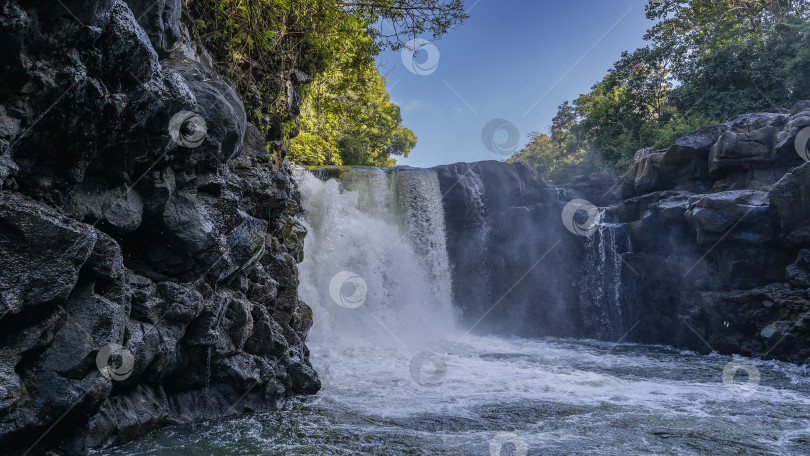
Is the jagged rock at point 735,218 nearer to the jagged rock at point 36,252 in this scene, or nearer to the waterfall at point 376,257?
the waterfall at point 376,257

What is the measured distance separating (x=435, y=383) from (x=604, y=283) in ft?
32.0

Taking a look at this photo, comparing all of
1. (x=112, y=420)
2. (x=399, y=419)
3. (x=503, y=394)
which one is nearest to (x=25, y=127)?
(x=112, y=420)

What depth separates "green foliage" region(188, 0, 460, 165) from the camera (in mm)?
8078

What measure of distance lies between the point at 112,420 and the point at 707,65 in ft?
83.7

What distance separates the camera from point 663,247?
14.1 m

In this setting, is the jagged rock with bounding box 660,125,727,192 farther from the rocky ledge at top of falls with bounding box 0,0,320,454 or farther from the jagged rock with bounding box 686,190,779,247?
the rocky ledge at top of falls with bounding box 0,0,320,454

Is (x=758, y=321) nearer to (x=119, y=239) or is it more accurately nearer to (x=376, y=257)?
(x=376, y=257)

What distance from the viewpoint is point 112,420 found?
4441 mm

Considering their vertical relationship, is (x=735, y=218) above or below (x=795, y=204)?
below

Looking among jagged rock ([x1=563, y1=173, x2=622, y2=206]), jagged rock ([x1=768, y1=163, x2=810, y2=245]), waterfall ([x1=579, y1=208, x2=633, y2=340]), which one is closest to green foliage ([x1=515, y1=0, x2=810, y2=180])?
jagged rock ([x1=563, y1=173, x2=622, y2=206])

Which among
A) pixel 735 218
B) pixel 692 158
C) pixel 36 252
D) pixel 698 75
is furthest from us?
pixel 698 75

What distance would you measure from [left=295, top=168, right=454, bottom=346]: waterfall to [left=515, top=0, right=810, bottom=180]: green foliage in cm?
1161

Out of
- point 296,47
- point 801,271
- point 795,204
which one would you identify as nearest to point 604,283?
point 801,271

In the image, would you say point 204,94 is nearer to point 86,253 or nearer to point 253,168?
point 253,168
